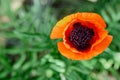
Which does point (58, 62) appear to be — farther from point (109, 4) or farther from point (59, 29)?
point (109, 4)

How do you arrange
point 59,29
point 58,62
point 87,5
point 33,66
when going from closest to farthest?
point 59,29 < point 58,62 < point 87,5 < point 33,66

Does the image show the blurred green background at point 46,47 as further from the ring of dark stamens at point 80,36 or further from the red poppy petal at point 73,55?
the red poppy petal at point 73,55

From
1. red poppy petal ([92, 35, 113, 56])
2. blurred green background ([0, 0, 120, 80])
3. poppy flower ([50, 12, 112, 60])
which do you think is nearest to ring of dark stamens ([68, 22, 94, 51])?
poppy flower ([50, 12, 112, 60])

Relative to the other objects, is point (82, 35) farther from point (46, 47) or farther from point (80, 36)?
point (46, 47)

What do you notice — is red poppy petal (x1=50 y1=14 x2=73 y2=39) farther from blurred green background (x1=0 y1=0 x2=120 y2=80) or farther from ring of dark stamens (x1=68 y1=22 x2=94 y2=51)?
blurred green background (x1=0 y1=0 x2=120 y2=80)

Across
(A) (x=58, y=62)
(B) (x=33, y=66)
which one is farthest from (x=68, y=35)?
Result: (B) (x=33, y=66)

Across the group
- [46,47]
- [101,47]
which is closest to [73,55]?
[101,47]
